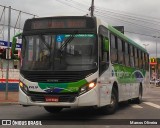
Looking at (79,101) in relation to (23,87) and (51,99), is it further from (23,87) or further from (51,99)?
(23,87)

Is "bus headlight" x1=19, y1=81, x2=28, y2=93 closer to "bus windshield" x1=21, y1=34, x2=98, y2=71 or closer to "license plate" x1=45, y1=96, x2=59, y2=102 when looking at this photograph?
"bus windshield" x1=21, y1=34, x2=98, y2=71

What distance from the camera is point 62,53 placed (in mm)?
13070

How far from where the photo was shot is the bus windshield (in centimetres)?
1298

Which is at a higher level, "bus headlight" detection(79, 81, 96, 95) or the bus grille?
"bus headlight" detection(79, 81, 96, 95)

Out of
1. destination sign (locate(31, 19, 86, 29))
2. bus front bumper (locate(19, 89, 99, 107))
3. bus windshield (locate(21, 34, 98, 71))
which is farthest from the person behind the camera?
destination sign (locate(31, 19, 86, 29))

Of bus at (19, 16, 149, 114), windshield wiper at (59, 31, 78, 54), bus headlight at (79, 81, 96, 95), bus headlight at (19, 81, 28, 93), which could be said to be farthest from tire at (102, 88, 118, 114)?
bus headlight at (19, 81, 28, 93)

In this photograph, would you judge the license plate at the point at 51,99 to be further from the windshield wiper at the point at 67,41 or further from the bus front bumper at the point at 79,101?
the windshield wiper at the point at 67,41

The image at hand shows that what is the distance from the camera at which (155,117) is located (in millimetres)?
14773

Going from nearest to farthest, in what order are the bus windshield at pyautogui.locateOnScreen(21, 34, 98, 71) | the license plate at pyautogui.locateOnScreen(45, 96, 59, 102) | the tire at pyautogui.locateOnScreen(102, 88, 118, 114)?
the license plate at pyautogui.locateOnScreen(45, 96, 59, 102) < the bus windshield at pyautogui.locateOnScreen(21, 34, 98, 71) < the tire at pyautogui.locateOnScreen(102, 88, 118, 114)

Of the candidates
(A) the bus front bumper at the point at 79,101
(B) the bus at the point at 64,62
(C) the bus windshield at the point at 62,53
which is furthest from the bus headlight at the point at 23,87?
(C) the bus windshield at the point at 62,53

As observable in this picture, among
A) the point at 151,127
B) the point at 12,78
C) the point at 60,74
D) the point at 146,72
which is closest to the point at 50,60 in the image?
the point at 60,74

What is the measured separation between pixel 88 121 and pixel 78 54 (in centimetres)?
211

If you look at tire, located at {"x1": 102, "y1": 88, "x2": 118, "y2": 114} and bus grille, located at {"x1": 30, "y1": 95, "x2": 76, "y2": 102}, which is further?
tire, located at {"x1": 102, "y1": 88, "x2": 118, "y2": 114}

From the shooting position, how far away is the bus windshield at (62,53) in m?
13.0
